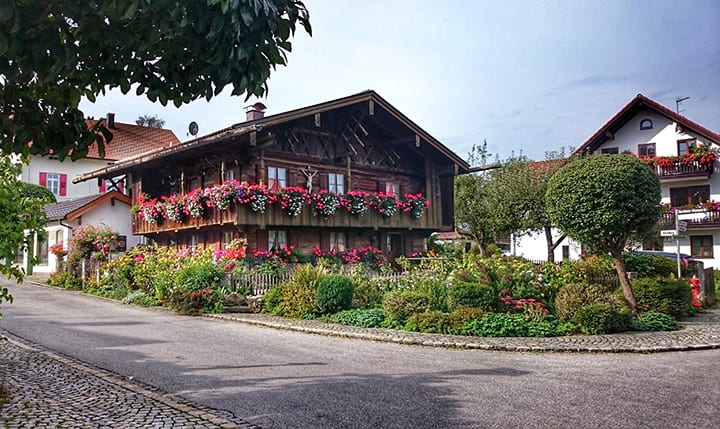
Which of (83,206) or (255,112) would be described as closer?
(255,112)

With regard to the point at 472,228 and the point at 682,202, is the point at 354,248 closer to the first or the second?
the point at 472,228

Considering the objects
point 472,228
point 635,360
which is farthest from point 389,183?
point 635,360

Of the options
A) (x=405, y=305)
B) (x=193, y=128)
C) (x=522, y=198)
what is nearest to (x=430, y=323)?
(x=405, y=305)

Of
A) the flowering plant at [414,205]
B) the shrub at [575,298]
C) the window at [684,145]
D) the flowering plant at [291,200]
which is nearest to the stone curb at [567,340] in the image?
the shrub at [575,298]

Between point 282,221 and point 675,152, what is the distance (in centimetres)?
2960

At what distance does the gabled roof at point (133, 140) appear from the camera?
155 feet

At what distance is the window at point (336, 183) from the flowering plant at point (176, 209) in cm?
612

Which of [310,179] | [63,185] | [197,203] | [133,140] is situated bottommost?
[197,203]

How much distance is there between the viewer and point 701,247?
3844 centimetres

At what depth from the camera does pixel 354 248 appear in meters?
25.7

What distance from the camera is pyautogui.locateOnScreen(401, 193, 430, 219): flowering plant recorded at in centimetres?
2593

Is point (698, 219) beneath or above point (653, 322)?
above

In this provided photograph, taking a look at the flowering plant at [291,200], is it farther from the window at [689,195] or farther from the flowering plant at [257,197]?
the window at [689,195]

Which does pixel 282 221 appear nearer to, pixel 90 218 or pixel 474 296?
pixel 474 296
